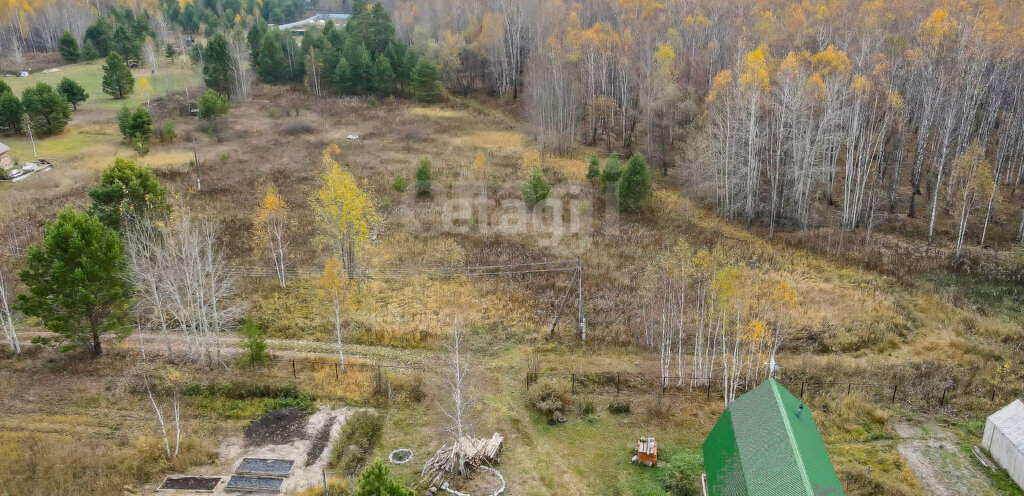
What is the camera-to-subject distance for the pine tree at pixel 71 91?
63.0m

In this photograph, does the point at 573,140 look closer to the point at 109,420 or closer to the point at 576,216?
the point at 576,216

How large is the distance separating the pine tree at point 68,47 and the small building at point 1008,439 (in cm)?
9682

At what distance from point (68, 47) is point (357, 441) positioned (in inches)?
3274

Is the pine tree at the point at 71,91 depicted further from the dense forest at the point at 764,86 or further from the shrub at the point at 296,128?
the shrub at the point at 296,128

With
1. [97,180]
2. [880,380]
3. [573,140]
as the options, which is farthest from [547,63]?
[880,380]

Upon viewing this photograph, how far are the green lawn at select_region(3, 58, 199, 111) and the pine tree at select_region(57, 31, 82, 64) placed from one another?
3.69 ft

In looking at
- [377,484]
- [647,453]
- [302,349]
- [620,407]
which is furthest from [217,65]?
[377,484]

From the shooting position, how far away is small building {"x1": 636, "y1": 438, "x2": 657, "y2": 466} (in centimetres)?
2266

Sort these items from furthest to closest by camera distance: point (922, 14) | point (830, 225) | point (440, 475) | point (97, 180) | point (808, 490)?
point (922, 14)
point (97, 180)
point (830, 225)
point (440, 475)
point (808, 490)

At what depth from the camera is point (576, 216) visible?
4428 centimetres

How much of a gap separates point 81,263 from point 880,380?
3193cm

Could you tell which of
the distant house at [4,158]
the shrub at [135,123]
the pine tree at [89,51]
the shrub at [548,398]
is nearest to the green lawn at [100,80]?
the pine tree at [89,51]

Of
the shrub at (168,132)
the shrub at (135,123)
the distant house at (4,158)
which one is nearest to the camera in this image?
the distant house at (4,158)

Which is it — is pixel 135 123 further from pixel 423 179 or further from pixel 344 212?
pixel 344 212
